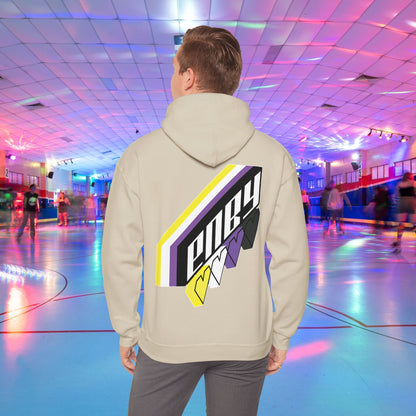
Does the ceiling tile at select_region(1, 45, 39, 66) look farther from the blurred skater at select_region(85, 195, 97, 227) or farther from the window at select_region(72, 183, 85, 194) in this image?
the window at select_region(72, 183, 85, 194)

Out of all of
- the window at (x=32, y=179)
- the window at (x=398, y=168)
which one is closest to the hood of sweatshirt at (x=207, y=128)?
the window at (x=398, y=168)

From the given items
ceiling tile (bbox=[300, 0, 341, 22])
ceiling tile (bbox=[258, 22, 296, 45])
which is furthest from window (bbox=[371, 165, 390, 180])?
ceiling tile (bbox=[300, 0, 341, 22])

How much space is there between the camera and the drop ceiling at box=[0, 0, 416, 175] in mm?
6180

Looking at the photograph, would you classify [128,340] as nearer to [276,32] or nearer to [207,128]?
[207,128]

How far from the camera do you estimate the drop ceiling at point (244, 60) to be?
6.18 meters

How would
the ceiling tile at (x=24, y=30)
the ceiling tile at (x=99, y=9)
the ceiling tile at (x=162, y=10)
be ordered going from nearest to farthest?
the ceiling tile at (x=99, y=9), the ceiling tile at (x=162, y=10), the ceiling tile at (x=24, y=30)

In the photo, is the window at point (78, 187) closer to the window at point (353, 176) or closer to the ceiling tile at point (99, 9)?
the window at point (353, 176)

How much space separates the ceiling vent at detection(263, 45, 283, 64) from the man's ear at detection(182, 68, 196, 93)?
7.71m

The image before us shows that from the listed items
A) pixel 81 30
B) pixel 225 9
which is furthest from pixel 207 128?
pixel 81 30

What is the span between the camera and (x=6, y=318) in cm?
268

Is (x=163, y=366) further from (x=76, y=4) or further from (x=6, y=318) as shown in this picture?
(x=76, y=4)

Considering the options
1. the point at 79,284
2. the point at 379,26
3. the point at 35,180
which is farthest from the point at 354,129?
the point at 35,180

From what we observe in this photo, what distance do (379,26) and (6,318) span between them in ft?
25.0

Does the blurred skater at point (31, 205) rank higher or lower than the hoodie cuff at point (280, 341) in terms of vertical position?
higher
